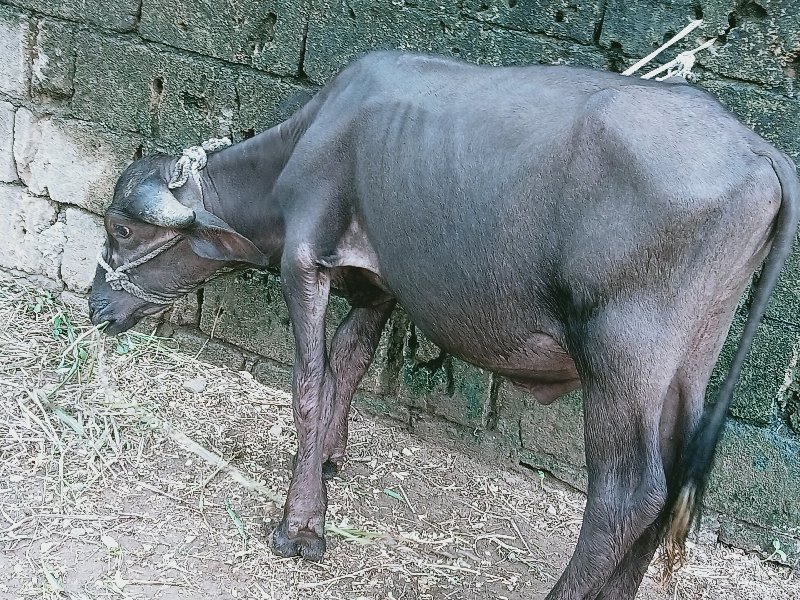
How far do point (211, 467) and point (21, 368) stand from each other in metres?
1.27

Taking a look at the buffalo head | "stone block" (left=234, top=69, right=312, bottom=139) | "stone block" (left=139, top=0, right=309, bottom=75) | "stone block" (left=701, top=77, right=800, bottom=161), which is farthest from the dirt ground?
"stone block" (left=701, top=77, right=800, bottom=161)

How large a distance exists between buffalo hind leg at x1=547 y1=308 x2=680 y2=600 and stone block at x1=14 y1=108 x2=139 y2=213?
10.4 feet

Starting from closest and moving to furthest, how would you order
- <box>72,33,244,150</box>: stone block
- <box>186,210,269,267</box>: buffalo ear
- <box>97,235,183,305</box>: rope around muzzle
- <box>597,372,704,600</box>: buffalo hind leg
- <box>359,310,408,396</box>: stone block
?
<box>597,372,704,600</box>: buffalo hind leg < <box>186,210,269,267</box>: buffalo ear < <box>97,235,183,305</box>: rope around muzzle < <box>359,310,408,396</box>: stone block < <box>72,33,244,150</box>: stone block

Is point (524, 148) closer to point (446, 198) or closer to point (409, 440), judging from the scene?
point (446, 198)

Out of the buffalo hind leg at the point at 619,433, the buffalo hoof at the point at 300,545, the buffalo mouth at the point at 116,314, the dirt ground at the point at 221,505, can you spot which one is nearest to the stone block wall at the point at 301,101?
the dirt ground at the point at 221,505

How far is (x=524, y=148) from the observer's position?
2570 mm

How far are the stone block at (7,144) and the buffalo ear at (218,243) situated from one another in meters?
2.12

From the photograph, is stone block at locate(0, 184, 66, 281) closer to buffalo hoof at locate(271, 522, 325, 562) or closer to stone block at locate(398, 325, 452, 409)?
stone block at locate(398, 325, 452, 409)

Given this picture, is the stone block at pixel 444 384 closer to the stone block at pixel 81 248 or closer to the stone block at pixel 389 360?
the stone block at pixel 389 360

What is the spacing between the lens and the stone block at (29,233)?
507 centimetres

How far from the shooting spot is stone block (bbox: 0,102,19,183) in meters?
5.02

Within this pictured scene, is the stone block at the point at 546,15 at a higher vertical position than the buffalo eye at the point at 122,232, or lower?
higher

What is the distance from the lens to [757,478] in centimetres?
361

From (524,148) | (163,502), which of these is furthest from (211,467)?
(524,148)
